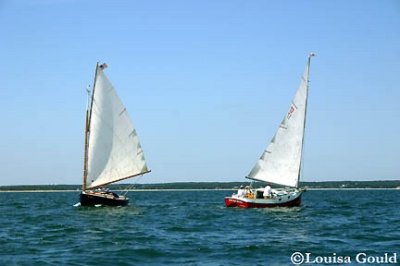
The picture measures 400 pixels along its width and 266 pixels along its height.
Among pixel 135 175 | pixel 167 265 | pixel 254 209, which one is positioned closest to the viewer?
pixel 167 265

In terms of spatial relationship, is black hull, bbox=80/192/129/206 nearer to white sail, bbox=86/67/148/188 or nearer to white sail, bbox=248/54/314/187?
white sail, bbox=86/67/148/188

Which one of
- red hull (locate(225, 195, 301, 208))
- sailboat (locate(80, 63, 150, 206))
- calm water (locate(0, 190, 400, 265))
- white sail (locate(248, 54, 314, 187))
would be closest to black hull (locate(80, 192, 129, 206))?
sailboat (locate(80, 63, 150, 206))

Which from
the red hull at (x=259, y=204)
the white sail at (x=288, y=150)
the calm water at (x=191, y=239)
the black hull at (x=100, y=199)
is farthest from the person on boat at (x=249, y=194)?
the black hull at (x=100, y=199)

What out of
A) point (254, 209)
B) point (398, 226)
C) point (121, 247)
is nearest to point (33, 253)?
point (121, 247)

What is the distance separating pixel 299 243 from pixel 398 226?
12774mm

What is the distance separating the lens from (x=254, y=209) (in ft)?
200

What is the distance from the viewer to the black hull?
63156 mm

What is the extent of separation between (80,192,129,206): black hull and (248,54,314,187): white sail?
14125 millimetres

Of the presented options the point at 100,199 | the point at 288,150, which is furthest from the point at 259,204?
the point at 100,199

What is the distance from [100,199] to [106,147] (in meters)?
5.52

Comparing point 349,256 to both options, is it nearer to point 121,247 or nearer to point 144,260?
point 144,260

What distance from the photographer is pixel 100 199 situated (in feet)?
207

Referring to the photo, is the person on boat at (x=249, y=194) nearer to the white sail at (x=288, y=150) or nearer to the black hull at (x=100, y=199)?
the white sail at (x=288, y=150)

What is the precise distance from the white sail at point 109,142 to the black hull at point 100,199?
1928mm
